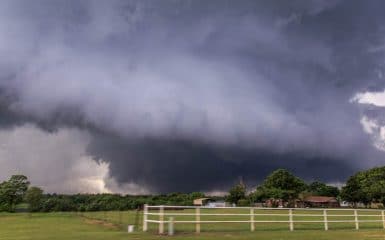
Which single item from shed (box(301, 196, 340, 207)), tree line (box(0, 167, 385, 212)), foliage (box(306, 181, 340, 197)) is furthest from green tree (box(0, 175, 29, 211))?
foliage (box(306, 181, 340, 197))

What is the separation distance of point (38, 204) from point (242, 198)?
59.5 meters

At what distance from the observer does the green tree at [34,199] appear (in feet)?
370

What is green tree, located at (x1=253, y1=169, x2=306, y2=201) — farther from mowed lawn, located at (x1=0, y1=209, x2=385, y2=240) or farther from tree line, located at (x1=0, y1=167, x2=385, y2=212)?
mowed lawn, located at (x1=0, y1=209, x2=385, y2=240)

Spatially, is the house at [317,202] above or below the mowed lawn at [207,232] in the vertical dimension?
above

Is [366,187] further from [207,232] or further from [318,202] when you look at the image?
[207,232]

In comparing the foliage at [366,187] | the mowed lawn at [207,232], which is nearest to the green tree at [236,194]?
the foliage at [366,187]

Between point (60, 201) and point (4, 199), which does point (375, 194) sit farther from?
point (4, 199)

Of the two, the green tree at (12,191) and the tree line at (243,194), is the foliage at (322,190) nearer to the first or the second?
the tree line at (243,194)

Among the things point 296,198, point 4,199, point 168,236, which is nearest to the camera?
point 168,236

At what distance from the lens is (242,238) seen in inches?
779

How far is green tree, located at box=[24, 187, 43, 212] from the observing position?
113 m

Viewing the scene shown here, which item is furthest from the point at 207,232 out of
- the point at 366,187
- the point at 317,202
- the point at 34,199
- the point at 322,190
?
the point at 322,190

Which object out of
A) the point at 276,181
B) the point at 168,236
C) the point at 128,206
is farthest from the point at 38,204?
the point at 168,236

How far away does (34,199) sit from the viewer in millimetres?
114438
